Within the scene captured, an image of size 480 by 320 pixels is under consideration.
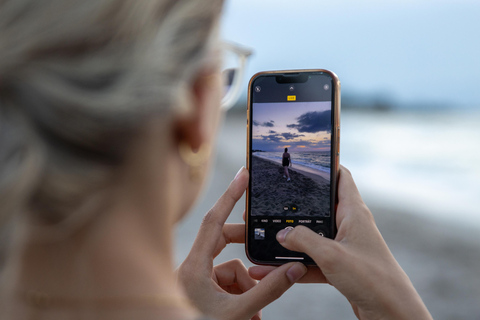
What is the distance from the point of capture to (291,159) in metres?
1.64

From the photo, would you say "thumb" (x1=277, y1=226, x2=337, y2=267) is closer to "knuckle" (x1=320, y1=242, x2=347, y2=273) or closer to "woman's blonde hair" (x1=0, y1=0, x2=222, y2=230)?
"knuckle" (x1=320, y1=242, x2=347, y2=273)

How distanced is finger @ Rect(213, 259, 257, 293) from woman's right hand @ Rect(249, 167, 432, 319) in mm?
272

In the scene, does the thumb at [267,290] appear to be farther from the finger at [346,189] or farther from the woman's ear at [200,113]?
the woman's ear at [200,113]

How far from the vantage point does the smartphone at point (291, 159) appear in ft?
5.22

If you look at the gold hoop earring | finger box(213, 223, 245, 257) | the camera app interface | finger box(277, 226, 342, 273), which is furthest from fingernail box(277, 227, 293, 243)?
the gold hoop earring

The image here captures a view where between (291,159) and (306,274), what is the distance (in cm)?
40

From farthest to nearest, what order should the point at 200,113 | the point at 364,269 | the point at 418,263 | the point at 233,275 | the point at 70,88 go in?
the point at 418,263, the point at 233,275, the point at 364,269, the point at 200,113, the point at 70,88

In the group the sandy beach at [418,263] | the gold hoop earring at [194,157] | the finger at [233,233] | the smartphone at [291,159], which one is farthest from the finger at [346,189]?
the sandy beach at [418,263]

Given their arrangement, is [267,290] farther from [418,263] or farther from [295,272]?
[418,263]

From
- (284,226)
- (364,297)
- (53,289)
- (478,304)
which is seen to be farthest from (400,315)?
(478,304)

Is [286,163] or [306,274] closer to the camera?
[306,274]

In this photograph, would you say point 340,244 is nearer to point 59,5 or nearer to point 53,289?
point 53,289

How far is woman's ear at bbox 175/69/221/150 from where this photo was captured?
60cm

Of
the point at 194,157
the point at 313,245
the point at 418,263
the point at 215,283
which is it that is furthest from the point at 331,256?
the point at 418,263
